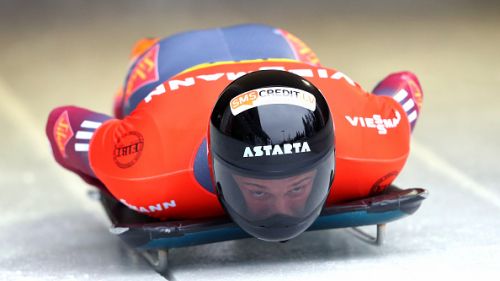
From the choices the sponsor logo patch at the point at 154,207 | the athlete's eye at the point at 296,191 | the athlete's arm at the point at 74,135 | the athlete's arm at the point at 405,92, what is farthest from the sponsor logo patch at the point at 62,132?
the athlete's arm at the point at 405,92

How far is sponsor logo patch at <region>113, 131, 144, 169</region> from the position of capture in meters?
3.66

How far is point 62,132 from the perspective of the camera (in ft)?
13.6

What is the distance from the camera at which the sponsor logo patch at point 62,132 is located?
4.09 m

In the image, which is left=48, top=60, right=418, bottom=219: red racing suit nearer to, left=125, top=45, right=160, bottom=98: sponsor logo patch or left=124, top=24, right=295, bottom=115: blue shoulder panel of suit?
left=124, top=24, right=295, bottom=115: blue shoulder panel of suit

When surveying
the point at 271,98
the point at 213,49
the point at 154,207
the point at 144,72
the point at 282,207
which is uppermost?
the point at 271,98

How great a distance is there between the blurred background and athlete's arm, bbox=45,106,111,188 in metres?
0.37

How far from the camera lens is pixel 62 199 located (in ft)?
16.4

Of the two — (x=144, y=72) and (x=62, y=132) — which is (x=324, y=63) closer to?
(x=144, y=72)

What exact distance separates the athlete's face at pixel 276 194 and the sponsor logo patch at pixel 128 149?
0.49 meters

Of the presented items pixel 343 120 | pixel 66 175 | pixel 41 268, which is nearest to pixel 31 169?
pixel 66 175

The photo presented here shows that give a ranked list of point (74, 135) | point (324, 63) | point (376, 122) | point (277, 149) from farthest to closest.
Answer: point (324, 63) → point (74, 135) → point (376, 122) → point (277, 149)

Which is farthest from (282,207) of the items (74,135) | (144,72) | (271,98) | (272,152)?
(144,72)

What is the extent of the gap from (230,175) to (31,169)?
230 centimetres

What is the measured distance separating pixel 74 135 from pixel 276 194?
1087mm
